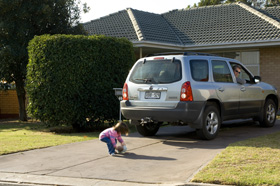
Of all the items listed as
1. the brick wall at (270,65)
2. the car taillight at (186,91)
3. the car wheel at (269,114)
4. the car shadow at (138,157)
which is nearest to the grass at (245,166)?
the car shadow at (138,157)

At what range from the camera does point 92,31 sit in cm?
2244

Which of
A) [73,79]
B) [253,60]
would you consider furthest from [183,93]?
[253,60]

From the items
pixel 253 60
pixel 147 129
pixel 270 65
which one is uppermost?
pixel 253 60

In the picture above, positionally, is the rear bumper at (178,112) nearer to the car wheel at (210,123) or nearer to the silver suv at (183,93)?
the silver suv at (183,93)

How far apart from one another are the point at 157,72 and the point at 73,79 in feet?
10.9

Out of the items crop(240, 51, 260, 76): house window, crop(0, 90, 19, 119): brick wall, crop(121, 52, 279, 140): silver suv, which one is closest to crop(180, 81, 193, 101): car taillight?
crop(121, 52, 279, 140): silver suv

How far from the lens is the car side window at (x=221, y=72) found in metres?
10.2

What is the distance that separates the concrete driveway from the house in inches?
352

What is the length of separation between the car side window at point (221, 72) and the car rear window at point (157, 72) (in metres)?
1.21

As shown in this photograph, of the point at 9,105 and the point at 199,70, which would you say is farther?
the point at 9,105

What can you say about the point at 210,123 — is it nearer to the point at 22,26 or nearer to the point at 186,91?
the point at 186,91

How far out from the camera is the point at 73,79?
12023mm

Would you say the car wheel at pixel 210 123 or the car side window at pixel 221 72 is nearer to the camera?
the car wheel at pixel 210 123

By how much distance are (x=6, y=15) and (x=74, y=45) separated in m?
5.86
